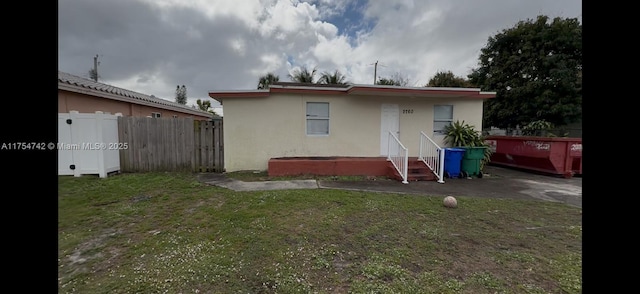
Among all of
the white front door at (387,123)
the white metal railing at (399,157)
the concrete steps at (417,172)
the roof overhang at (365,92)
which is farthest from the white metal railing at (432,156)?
the roof overhang at (365,92)

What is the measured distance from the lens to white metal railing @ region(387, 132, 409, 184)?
7047 millimetres

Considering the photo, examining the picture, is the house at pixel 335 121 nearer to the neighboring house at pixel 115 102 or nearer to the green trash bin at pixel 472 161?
the green trash bin at pixel 472 161

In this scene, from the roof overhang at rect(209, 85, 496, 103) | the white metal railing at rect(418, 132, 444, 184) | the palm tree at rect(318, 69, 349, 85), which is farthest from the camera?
the palm tree at rect(318, 69, 349, 85)

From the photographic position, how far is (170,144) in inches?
311

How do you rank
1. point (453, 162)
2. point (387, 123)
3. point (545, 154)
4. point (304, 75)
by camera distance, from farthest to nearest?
point (304, 75)
point (387, 123)
point (545, 154)
point (453, 162)

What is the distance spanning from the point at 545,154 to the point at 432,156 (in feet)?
12.9

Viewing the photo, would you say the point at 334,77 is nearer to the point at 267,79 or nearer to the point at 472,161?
the point at 267,79

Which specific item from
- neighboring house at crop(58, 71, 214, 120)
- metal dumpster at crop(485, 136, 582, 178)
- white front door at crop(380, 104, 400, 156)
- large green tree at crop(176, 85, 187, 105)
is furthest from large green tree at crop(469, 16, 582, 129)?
large green tree at crop(176, 85, 187, 105)

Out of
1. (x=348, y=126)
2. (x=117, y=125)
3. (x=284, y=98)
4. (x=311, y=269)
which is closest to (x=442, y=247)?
(x=311, y=269)

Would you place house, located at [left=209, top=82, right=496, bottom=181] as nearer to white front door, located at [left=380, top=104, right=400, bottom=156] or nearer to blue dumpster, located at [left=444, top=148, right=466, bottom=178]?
white front door, located at [left=380, top=104, right=400, bottom=156]

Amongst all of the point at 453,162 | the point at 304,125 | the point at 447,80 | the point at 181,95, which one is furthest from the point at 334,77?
the point at 181,95

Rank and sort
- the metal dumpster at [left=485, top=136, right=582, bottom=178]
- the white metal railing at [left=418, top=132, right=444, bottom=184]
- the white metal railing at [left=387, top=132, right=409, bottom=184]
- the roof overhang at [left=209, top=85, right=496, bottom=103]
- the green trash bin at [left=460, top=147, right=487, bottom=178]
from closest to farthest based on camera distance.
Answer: the white metal railing at [left=387, top=132, right=409, bottom=184] → the white metal railing at [left=418, top=132, right=444, bottom=184] → the roof overhang at [left=209, top=85, right=496, bottom=103] → the green trash bin at [left=460, top=147, right=487, bottom=178] → the metal dumpster at [left=485, top=136, right=582, bottom=178]

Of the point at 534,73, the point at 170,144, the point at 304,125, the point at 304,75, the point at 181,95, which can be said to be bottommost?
the point at 170,144
